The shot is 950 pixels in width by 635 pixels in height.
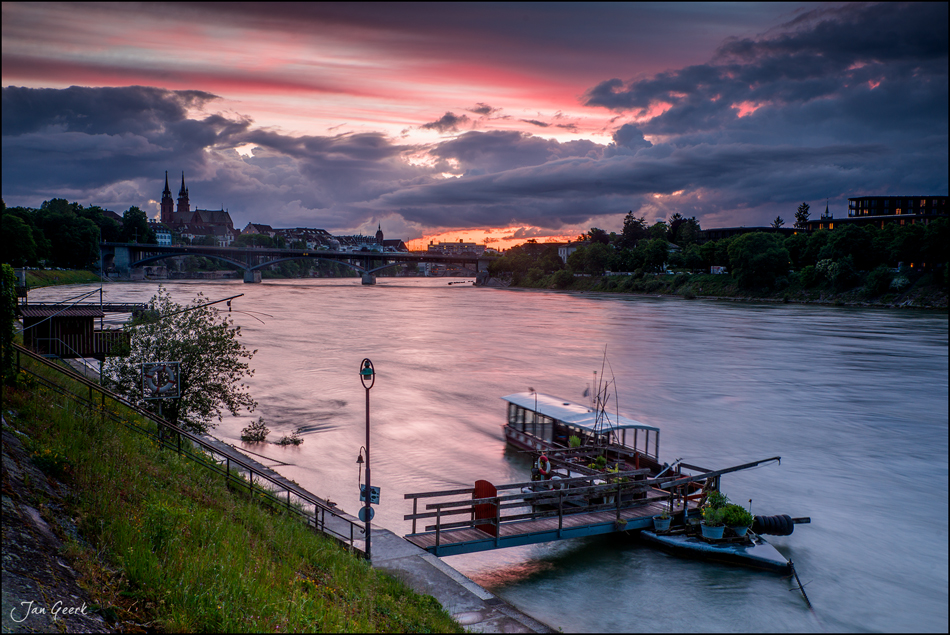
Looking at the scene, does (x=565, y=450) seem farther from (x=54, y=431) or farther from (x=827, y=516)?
(x=54, y=431)

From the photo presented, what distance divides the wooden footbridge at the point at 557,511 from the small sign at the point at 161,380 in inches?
334

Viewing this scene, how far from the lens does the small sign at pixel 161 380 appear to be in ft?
61.6

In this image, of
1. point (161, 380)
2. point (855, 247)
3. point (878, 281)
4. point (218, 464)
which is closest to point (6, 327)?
point (161, 380)

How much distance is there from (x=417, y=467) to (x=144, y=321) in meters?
11.7

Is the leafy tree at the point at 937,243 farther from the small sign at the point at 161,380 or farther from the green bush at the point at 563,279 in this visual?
the small sign at the point at 161,380

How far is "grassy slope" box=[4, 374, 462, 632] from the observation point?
25.9ft

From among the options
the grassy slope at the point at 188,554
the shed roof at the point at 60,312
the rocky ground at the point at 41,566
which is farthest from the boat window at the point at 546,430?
the shed roof at the point at 60,312

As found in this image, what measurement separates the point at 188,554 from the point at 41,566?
2018 mm

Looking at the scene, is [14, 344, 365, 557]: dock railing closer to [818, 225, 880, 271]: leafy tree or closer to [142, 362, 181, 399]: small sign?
[142, 362, 181, 399]: small sign

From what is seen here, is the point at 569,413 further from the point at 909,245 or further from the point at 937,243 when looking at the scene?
the point at 909,245

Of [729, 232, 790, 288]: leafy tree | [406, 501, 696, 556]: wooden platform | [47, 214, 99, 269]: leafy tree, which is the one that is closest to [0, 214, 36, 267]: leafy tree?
[47, 214, 99, 269]: leafy tree

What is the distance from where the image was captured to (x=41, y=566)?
24.5ft

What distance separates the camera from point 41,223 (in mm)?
110812

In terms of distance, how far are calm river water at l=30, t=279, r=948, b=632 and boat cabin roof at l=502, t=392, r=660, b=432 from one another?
7.93 ft
